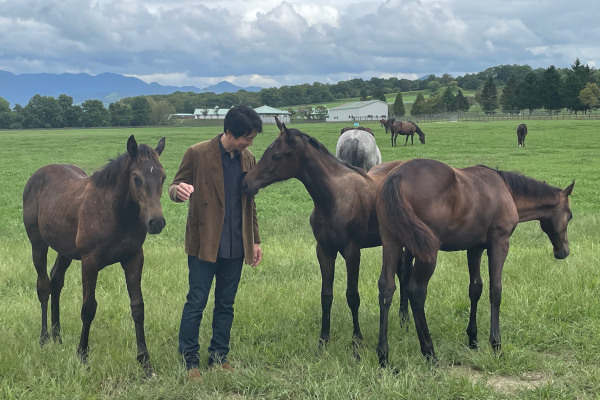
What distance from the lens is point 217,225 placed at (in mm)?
4285

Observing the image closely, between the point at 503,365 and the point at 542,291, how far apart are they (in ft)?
6.65

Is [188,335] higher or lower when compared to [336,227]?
lower

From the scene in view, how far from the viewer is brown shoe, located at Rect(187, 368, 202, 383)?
409 cm

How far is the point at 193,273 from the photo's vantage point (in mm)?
4355

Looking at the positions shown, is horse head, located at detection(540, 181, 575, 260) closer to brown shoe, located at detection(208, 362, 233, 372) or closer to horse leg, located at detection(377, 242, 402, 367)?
horse leg, located at detection(377, 242, 402, 367)

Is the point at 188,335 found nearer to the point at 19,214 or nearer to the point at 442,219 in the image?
the point at 442,219

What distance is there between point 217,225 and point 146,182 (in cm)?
72

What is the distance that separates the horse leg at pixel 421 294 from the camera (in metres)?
4.34

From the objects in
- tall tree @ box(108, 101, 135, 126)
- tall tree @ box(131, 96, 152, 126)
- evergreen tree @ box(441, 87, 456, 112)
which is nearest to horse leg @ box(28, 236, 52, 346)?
tall tree @ box(131, 96, 152, 126)

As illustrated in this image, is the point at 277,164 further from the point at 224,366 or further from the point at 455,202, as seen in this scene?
the point at 224,366

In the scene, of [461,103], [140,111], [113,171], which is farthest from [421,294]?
[461,103]

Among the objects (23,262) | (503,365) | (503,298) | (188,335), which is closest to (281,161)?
(188,335)

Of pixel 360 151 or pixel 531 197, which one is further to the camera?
pixel 360 151

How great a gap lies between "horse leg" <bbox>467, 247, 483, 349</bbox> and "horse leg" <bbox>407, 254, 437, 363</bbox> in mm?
634
